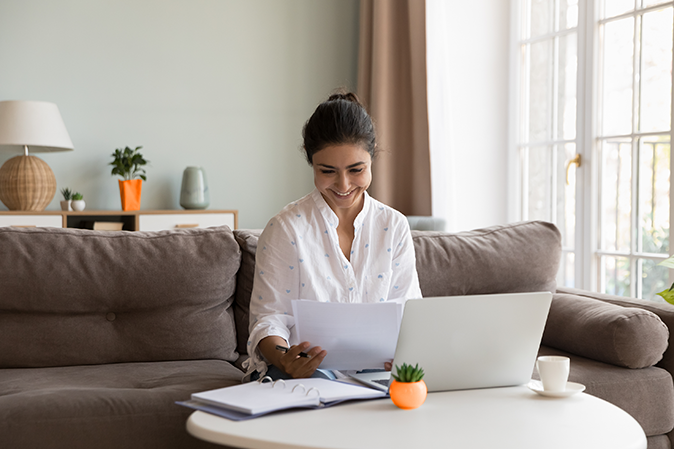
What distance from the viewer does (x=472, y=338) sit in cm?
112

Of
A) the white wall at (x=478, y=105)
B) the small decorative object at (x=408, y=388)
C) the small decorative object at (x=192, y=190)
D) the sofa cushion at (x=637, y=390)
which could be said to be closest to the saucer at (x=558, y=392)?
the small decorative object at (x=408, y=388)

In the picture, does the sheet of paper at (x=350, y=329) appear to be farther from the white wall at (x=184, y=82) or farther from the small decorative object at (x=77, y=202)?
the white wall at (x=184, y=82)

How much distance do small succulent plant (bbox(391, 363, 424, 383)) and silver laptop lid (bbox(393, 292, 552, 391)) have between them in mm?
55

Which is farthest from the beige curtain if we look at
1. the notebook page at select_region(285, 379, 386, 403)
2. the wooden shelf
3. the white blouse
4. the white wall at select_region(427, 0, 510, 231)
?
the notebook page at select_region(285, 379, 386, 403)

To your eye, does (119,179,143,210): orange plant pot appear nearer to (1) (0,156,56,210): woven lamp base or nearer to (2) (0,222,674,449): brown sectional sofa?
(1) (0,156,56,210): woven lamp base

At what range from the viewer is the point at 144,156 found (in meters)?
3.71

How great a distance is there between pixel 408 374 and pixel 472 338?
0.16 metres

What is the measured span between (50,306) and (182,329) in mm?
374

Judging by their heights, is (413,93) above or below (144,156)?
above

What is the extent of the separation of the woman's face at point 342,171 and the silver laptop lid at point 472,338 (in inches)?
19.5

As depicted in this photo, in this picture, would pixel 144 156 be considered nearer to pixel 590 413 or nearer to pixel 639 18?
pixel 639 18

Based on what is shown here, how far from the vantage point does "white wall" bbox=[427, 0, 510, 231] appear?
3641 mm

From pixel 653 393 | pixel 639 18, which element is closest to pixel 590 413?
pixel 653 393

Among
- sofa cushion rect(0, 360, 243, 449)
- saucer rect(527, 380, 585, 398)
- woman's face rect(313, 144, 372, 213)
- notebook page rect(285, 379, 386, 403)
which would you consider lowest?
sofa cushion rect(0, 360, 243, 449)
